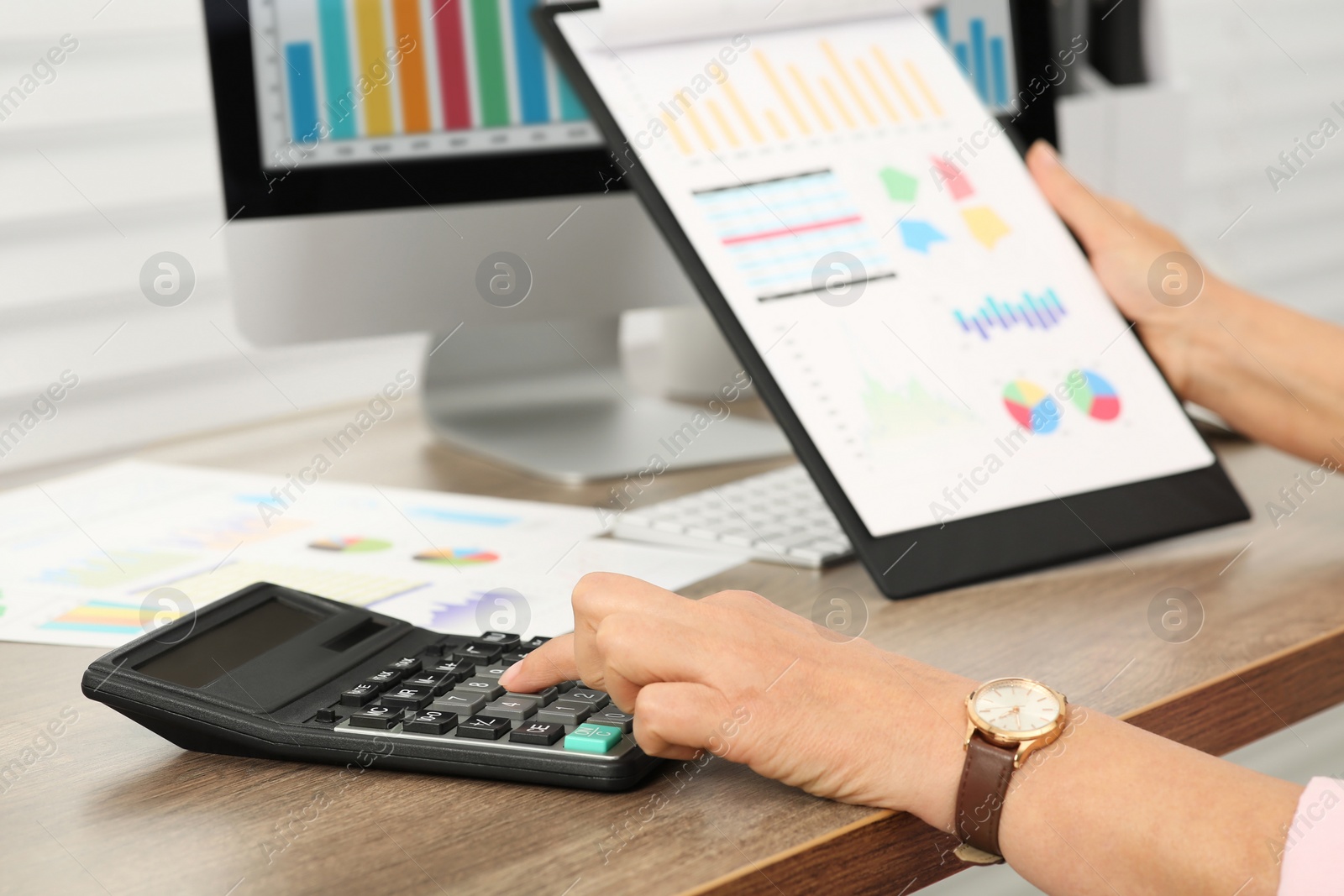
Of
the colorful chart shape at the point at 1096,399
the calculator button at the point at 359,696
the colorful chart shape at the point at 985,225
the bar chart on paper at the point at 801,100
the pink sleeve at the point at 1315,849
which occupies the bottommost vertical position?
the pink sleeve at the point at 1315,849

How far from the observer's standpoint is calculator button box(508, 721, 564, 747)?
0.47 meters

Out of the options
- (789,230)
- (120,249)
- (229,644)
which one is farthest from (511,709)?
(120,249)

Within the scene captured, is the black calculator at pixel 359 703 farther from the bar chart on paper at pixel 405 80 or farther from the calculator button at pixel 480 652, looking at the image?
the bar chart on paper at pixel 405 80

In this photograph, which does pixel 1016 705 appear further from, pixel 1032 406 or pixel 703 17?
pixel 703 17

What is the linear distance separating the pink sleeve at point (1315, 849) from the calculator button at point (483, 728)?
29cm

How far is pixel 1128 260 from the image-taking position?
84 cm

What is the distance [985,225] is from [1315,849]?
0.49 m

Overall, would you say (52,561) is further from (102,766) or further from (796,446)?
(796,446)

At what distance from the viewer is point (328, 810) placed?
451 millimetres

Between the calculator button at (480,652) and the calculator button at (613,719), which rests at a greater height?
the calculator button at (480,652)

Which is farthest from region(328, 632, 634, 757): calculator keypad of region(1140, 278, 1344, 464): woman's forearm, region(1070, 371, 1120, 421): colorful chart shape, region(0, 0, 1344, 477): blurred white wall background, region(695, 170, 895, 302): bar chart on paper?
region(0, 0, 1344, 477): blurred white wall background

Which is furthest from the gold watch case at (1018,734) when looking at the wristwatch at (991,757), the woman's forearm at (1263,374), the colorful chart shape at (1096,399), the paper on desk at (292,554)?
the woman's forearm at (1263,374)

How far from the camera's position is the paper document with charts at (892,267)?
732 millimetres

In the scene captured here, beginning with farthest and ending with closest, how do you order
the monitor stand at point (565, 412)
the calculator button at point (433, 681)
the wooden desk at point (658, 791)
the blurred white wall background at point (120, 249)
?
1. the blurred white wall background at point (120, 249)
2. the monitor stand at point (565, 412)
3. the calculator button at point (433, 681)
4. the wooden desk at point (658, 791)
